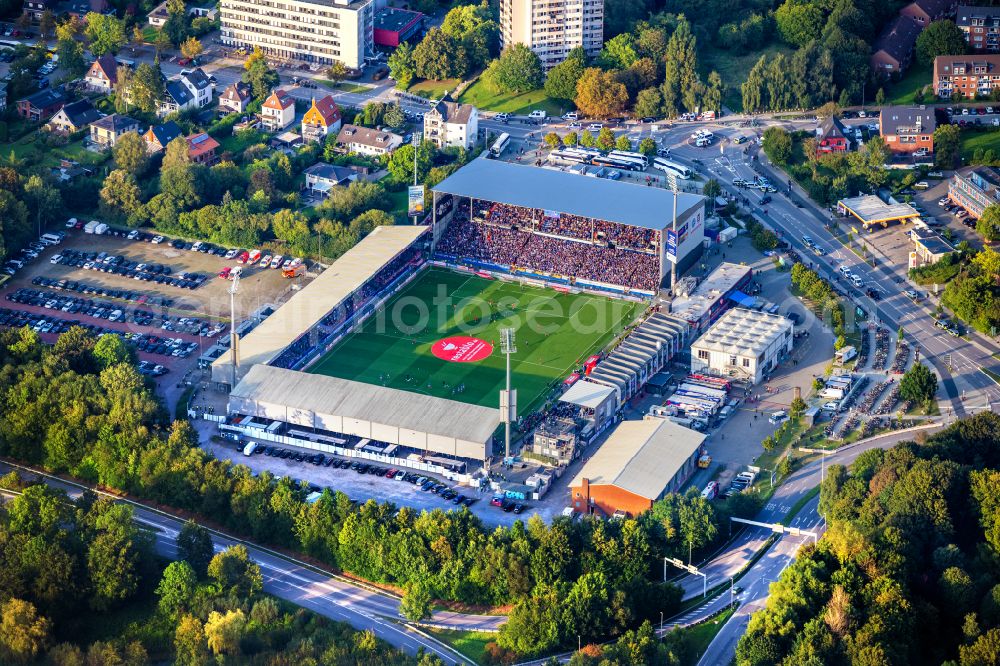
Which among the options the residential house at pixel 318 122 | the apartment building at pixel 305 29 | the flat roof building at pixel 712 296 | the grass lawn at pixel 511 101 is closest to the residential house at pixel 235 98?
the residential house at pixel 318 122

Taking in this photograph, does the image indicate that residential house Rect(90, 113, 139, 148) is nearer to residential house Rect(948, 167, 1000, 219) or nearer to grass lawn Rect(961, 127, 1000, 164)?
residential house Rect(948, 167, 1000, 219)

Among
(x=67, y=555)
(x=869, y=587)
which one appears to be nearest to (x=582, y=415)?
(x=869, y=587)

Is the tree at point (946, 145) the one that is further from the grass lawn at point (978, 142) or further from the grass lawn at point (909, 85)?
the grass lawn at point (909, 85)

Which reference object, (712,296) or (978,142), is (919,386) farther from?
(978,142)

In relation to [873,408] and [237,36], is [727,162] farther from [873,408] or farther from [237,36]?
[237,36]

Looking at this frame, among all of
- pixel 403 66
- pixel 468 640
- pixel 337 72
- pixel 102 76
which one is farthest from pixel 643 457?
→ pixel 102 76
